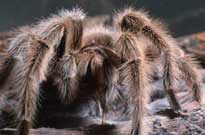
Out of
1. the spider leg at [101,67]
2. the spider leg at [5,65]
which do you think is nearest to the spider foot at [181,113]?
the spider leg at [101,67]

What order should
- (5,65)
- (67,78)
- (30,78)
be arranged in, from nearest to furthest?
(30,78)
(67,78)
(5,65)

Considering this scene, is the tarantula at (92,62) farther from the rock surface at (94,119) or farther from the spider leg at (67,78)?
the rock surface at (94,119)

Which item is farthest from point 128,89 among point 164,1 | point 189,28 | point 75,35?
point 189,28

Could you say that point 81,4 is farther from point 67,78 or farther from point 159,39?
point 67,78

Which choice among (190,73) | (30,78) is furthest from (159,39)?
(30,78)

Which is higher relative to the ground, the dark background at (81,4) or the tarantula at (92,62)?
the dark background at (81,4)

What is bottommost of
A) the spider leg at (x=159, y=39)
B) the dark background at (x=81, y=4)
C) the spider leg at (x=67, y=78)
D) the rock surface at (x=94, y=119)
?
the rock surface at (x=94, y=119)

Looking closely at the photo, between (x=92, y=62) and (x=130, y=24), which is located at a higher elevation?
(x=130, y=24)
